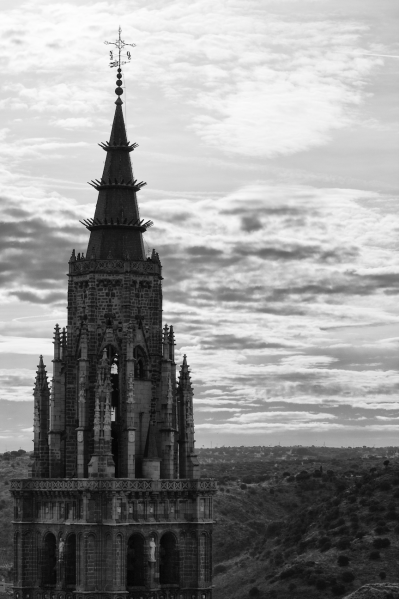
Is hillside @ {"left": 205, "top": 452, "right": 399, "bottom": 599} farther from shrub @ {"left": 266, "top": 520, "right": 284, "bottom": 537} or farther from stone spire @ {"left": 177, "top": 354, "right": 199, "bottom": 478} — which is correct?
stone spire @ {"left": 177, "top": 354, "right": 199, "bottom": 478}

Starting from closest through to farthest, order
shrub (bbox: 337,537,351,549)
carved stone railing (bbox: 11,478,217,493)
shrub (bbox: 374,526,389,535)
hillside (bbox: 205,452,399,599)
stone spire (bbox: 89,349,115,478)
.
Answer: carved stone railing (bbox: 11,478,217,493) < stone spire (bbox: 89,349,115,478) < hillside (bbox: 205,452,399,599) < shrub (bbox: 337,537,351,549) < shrub (bbox: 374,526,389,535)

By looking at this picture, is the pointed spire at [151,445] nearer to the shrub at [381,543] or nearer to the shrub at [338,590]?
the shrub at [338,590]

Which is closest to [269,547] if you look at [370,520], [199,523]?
[370,520]

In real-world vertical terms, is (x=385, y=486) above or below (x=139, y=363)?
below

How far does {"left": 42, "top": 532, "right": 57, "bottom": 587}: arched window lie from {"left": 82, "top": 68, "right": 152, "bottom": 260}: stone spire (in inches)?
639

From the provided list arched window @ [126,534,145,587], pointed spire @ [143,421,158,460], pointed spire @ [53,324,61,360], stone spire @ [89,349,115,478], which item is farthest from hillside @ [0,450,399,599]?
stone spire @ [89,349,115,478]

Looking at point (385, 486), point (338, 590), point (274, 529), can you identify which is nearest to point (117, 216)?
point (338, 590)

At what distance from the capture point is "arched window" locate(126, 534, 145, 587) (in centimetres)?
7731

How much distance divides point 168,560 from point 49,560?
6789 mm

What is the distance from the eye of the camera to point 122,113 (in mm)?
82438

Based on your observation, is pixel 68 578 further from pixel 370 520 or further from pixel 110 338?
pixel 370 520

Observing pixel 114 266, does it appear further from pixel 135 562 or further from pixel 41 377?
pixel 135 562

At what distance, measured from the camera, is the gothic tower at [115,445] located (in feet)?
250

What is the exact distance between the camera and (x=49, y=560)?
7956 centimetres
